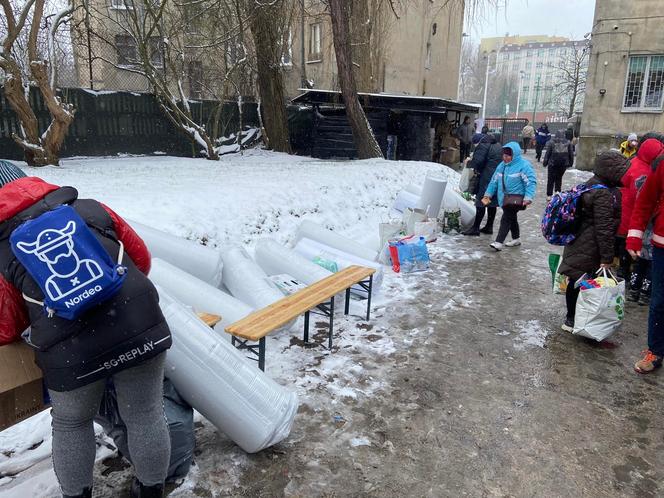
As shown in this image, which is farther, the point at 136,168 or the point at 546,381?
the point at 136,168

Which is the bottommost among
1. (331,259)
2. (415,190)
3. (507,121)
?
(331,259)

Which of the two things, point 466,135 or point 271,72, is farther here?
point 466,135

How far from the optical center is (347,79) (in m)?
11.2

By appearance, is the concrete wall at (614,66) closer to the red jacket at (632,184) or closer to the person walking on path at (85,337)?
the red jacket at (632,184)

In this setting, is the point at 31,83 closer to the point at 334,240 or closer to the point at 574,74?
the point at 334,240

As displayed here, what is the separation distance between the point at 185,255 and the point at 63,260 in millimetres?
2932

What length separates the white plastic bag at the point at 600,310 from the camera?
13.2 feet

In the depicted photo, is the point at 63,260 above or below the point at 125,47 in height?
below

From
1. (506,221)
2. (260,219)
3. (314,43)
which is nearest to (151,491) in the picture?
(260,219)

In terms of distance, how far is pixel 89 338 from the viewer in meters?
1.78

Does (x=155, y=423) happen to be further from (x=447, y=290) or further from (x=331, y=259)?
(x=447, y=290)

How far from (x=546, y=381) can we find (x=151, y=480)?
9.45ft

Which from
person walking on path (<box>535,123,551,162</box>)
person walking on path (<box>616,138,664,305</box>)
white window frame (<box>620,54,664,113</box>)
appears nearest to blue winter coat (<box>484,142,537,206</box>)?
person walking on path (<box>616,138,664,305</box>)

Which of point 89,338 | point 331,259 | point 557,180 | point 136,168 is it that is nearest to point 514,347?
point 331,259
